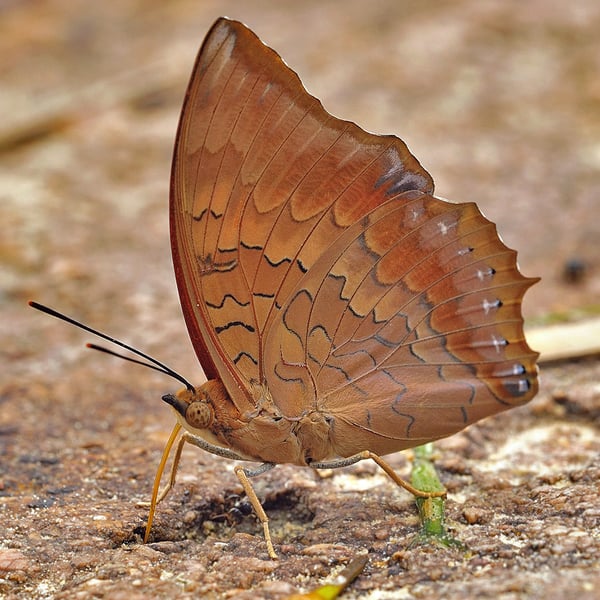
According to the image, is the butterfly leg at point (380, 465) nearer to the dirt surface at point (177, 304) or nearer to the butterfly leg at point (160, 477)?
the dirt surface at point (177, 304)

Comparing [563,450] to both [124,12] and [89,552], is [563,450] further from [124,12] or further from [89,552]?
[124,12]

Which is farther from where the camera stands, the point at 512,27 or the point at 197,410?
the point at 512,27

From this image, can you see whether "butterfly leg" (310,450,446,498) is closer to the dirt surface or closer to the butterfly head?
the dirt surface

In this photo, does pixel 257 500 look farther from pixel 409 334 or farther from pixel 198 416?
pixel 409 334

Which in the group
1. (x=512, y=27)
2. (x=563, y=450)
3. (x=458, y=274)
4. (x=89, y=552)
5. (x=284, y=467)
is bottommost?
(x=89, y=552)

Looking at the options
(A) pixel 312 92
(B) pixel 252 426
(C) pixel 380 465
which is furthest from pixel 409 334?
(A) pixel 312 92

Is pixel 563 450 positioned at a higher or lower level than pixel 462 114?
lower

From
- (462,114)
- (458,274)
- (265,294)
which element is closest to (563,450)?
(458,274)
